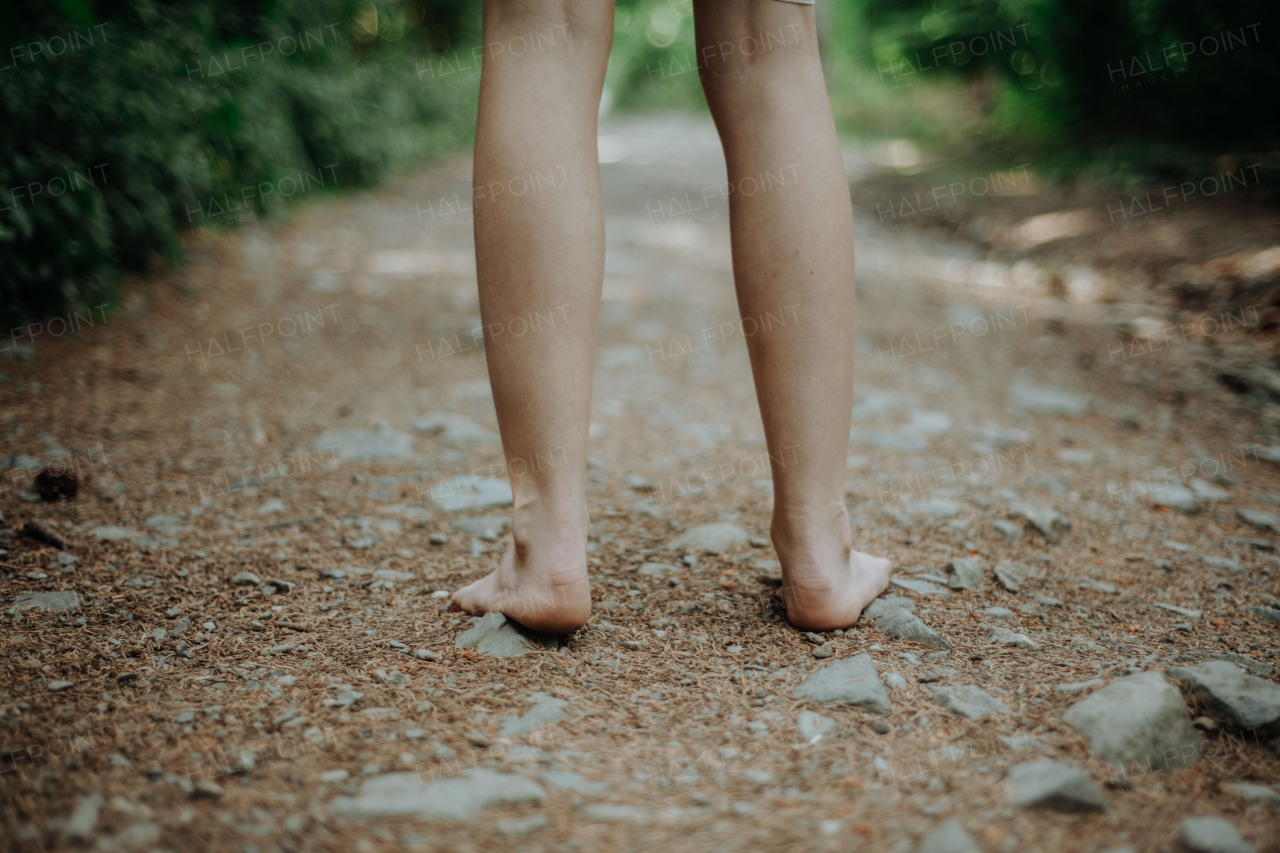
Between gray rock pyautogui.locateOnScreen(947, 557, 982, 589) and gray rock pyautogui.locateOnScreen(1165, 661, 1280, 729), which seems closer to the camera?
gray rock pyautogui.locateOnScreen(1165, 661, 1280, 729)

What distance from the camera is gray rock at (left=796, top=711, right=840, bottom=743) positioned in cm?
95

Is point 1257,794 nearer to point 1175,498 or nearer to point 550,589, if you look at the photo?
point 550,589

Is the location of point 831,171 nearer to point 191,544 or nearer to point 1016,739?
point 1016,739

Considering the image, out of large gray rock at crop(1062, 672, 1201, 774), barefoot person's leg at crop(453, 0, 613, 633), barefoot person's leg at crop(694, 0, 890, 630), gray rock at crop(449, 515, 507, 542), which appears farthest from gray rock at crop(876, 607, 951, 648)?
gray rock at crop(449, 515, 507, 542)

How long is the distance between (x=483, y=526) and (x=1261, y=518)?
1.68m

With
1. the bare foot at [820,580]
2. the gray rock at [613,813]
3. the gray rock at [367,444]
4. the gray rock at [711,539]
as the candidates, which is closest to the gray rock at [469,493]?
the gray rock at [367,444]

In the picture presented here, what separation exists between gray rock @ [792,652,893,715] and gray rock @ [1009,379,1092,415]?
5.18ft

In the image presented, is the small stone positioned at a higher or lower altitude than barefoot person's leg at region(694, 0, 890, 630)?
lower

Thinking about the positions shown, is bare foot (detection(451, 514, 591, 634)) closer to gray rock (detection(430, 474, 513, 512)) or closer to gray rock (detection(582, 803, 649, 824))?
gray rock (detection(582, 803, 649, 824))

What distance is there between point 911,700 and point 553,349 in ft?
2.11

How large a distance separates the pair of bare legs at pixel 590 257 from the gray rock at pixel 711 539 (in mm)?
371

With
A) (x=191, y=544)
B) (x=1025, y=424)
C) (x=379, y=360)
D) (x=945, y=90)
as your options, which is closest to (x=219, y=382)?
(x=379, y=360)

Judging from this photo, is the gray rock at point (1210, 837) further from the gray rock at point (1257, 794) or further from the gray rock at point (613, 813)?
the gray rock at point (613, 813)

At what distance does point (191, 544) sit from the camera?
1.48m
